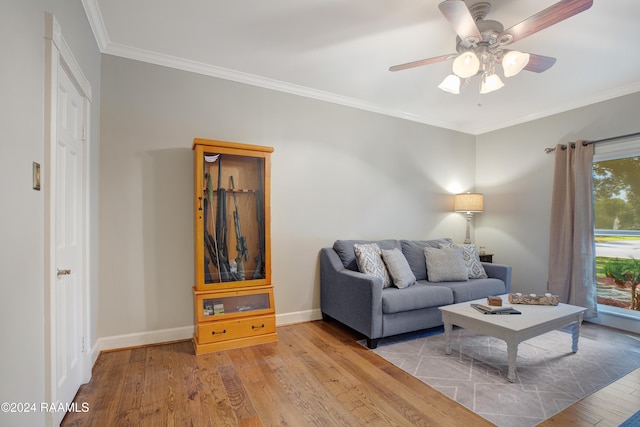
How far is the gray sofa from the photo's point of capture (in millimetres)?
2844

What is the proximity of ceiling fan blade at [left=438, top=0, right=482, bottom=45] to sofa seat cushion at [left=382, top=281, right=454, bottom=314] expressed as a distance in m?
2.10

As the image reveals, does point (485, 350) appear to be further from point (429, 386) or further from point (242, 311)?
point (242, 311)

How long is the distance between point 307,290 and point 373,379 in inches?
56.9

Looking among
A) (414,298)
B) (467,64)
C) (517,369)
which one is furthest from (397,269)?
(467,64)

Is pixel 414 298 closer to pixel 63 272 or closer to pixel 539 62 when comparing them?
pixel 539 62

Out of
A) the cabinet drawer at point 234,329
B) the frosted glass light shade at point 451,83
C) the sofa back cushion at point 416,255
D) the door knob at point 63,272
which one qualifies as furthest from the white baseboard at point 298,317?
the frosted glass light shade at point 451,83

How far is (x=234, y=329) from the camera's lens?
112 inches

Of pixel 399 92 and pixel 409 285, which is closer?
pixel 409 285

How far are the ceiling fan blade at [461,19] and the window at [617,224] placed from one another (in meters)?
2.82

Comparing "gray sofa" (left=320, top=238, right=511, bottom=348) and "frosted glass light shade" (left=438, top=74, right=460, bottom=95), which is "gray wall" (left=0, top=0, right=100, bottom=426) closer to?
"gray sofa" (left=320, top=238, right=511, bottom=348)

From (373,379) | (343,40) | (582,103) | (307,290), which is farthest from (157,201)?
(582,103)

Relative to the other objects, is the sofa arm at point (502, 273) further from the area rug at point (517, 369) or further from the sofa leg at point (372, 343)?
the sofa leg at point (372, 343)

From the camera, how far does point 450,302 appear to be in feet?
10.6

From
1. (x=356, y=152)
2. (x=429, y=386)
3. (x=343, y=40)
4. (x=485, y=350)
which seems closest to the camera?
(x=429, y=386)
